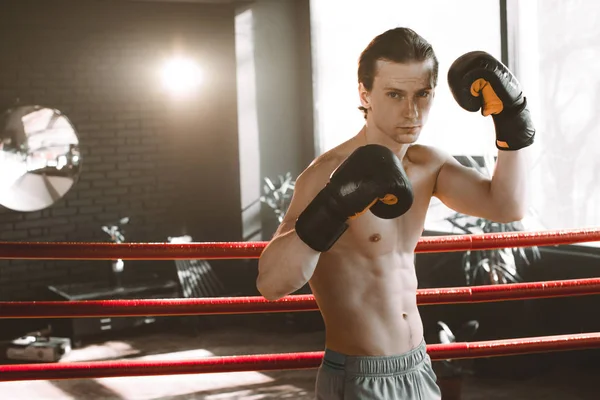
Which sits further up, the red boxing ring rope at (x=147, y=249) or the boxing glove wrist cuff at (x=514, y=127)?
the boxing glove wrist cuff at (x=514, y=127)

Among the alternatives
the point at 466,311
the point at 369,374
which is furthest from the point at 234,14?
the point at 369,374

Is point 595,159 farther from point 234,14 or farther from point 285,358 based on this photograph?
point 234,14

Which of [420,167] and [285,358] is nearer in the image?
[420,167]

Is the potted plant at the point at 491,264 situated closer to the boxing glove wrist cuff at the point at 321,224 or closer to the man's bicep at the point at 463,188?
the man's bicep at the point at 463,188

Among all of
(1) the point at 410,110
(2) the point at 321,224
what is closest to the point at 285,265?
(2) the point at 321,224

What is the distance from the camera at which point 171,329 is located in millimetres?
5832

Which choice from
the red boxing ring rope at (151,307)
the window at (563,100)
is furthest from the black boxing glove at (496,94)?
the window at (563,100)

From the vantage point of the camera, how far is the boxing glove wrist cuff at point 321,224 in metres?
1.19

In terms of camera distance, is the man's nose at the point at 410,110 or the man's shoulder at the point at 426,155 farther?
the man's shoulder at the point at 426,155

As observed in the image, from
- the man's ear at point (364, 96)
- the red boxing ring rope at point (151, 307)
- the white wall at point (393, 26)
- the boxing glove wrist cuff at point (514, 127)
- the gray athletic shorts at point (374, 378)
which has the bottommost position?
the gray athletic shorts at point (374, 378)

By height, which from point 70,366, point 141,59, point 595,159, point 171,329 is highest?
point 141,59

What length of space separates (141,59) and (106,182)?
110 cm

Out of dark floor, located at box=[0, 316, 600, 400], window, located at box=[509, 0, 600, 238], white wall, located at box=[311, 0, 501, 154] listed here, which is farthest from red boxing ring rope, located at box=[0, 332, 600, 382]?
white wall, located at box=[311, 0, 501, 154]

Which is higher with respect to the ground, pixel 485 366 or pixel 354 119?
pixel 354 119
